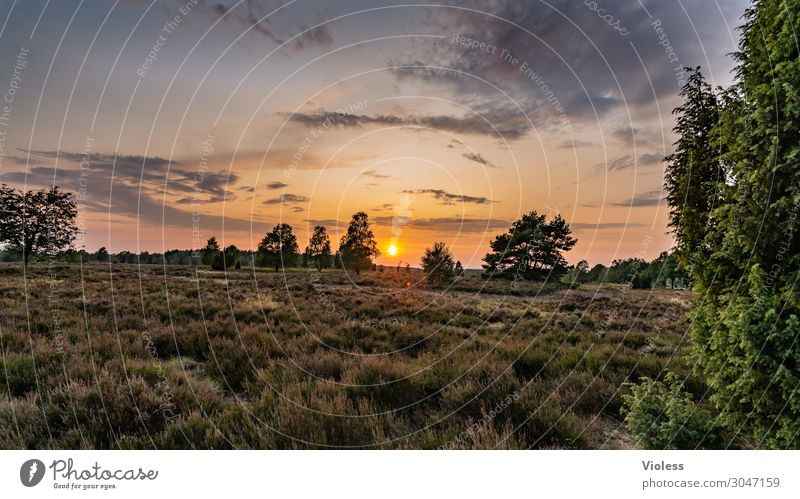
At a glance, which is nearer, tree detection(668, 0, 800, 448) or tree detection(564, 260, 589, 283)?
tree detection(668, 0, 800, 448)

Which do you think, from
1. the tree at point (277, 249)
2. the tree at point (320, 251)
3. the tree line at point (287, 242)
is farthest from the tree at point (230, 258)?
the tree at point (320, 251)

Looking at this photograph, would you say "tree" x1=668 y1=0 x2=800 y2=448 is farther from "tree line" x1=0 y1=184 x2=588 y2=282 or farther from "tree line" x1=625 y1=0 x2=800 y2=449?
"tree line" x1=0 y1=184 x2=588 y2=282

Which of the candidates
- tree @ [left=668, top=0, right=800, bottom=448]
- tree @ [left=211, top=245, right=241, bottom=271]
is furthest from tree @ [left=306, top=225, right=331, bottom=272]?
tree @ [left=668, top=0, right=800, bottom=448]

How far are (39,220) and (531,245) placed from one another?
60.3ft

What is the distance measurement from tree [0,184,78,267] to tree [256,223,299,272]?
665 cm

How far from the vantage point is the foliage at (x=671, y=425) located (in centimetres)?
411

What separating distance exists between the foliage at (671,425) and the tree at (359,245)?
5.53 m

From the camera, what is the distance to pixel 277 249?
16656mm

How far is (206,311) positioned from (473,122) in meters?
10.1

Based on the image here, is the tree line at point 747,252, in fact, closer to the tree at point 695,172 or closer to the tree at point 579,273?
the tree at point 695,172

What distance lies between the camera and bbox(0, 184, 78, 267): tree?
6.29 m
